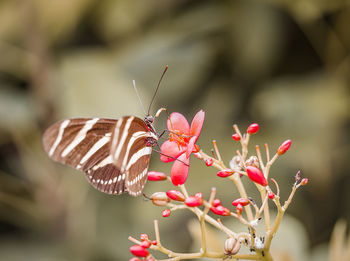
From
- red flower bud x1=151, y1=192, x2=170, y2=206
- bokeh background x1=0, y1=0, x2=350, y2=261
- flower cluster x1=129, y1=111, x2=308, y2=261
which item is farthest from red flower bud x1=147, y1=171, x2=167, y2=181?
bokeh background x1=0, y1=0, x2=350, y2=261

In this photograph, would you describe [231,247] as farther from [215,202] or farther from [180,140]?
[180,140]

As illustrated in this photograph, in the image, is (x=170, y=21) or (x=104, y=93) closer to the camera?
(x=104, y=93)

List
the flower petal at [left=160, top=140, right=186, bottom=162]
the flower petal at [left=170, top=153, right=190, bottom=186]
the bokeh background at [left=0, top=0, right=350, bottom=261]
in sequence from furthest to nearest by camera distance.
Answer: the bokeh background at [left=0, top=0, right=350, bottom=261] < the flower petal at [left=160, top=140, right=186, bottom=162] < the flower petal at [left=170, top=153, right=190, bottom=186]

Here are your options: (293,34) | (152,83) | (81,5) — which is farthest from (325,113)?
(81,5)

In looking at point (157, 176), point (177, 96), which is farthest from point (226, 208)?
point (177, 96)

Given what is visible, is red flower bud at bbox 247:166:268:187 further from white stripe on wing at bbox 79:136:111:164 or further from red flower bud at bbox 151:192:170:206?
white stripe on wing at bbox 79:136:111:164

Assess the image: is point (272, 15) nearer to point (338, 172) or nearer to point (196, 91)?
point (196, 91)

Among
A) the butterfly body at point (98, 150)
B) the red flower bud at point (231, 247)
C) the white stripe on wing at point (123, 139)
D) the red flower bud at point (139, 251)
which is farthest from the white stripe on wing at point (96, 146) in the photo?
the red flower bud at point (231, 247)
